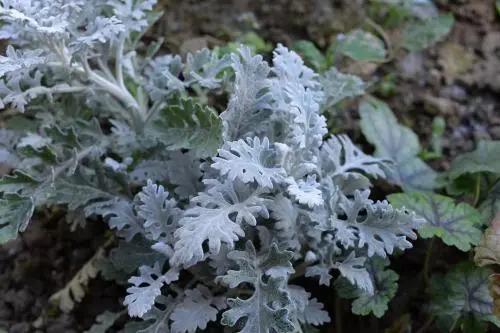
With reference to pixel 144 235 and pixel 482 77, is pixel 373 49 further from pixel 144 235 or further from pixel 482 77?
pixel 144 235

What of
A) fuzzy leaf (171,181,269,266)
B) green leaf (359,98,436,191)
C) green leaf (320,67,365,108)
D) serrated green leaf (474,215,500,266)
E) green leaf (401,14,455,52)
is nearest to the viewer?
fuzzy leaf (171,181,269,266)

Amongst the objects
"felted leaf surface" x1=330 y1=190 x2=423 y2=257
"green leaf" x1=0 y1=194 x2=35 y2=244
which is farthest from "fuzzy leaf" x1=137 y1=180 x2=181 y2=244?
"felted leaf surface" x1=330 y1=190 x2=423 y2=257

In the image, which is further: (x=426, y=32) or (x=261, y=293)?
(x=426, y=32)

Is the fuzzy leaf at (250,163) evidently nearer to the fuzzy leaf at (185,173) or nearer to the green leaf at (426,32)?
the fuzzy leaf at (185,173)

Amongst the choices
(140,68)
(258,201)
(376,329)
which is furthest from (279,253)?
(140,68)

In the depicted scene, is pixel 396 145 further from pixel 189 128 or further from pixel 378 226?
pixel 189 128

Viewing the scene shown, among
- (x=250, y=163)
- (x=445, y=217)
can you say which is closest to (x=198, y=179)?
(x=250, y=163)

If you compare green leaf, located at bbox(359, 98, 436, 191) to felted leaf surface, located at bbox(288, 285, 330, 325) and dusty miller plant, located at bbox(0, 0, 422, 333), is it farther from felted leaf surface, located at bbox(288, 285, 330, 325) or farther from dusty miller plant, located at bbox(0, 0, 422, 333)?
felted leaf surface, located at bbox(288, 285, 330, 325)

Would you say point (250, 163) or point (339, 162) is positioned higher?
point (250, 163)
